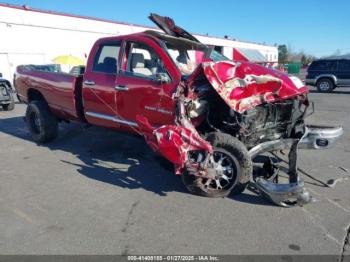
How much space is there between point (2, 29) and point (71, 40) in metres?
5.53

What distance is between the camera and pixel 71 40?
25438 mm

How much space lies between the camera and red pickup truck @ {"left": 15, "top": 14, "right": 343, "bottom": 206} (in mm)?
3936

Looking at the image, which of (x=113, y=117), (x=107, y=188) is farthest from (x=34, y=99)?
(x=107, y=188)

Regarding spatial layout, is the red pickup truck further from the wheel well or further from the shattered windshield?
the wheel well

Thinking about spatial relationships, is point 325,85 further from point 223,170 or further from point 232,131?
point 223,170

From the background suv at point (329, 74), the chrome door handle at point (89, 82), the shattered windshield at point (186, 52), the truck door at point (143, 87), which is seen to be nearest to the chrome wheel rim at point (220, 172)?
the truck door at point (143, 87)

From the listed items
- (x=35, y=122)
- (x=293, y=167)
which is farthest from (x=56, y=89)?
(x=293, y=167)

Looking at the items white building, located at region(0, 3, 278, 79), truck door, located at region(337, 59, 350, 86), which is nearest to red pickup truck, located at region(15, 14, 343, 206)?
truck door, located at region(337, 59, 350, 86)

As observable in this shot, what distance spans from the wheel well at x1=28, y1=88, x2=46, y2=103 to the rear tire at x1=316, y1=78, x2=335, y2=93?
1686cm

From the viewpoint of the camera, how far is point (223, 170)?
4.10m

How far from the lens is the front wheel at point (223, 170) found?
398 centimetres

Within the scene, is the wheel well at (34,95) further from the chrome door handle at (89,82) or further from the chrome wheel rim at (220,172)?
the chrome wheel rim at (220,172)

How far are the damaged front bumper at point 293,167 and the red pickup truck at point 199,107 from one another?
0.01m

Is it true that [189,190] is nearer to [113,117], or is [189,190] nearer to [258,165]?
[258,165]
